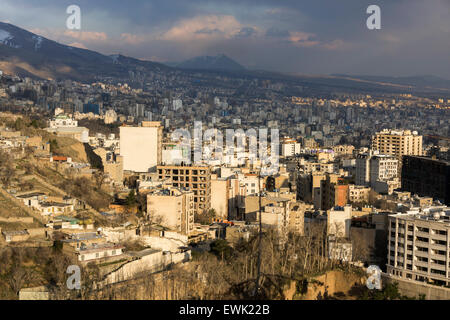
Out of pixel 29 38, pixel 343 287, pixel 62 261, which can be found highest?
pixel 29 38

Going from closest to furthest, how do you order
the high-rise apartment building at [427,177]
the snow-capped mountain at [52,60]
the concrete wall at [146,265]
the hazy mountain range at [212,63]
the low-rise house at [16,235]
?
1. the concrete wall at [146,265]
2. the low-rise house at [16,235]
3. the high-rise apartment building at [427,177]
4. the snow-capped mountain at [52,60]
5. the hazy mountain range at [212,63]

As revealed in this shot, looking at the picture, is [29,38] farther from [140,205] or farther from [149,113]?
[140,205]

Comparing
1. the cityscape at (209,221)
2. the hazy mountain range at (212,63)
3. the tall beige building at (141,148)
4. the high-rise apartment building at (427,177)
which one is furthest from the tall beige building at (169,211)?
the hazy mountain range at (212,63)

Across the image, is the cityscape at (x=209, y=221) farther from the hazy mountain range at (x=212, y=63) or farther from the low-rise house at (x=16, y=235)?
the hazy mountain range at (x=212, y=63)

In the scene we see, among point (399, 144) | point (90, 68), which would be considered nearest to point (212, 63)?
point (90, 68)

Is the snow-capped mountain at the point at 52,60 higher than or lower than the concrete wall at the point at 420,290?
higher

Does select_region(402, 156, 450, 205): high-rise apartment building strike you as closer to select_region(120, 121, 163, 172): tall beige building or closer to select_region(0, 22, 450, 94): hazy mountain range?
select_region(120, 121, 163, 172): tall beige building

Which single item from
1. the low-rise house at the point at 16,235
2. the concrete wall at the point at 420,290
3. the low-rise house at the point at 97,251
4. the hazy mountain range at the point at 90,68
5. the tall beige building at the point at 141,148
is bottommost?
the concrete wall at the point at 420,290

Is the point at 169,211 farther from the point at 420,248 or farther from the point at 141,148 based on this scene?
the point at 141,148

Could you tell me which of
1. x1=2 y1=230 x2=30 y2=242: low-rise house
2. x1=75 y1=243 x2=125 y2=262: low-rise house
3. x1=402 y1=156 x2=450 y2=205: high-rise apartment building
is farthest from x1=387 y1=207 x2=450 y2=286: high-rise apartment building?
x1=402 y1=156 x2=450 y2=205: high-rise apartment building

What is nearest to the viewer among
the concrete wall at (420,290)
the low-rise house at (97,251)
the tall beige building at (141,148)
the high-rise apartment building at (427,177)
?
→ the low-rise house at (97,251)

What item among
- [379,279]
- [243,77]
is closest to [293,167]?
[379,279]
